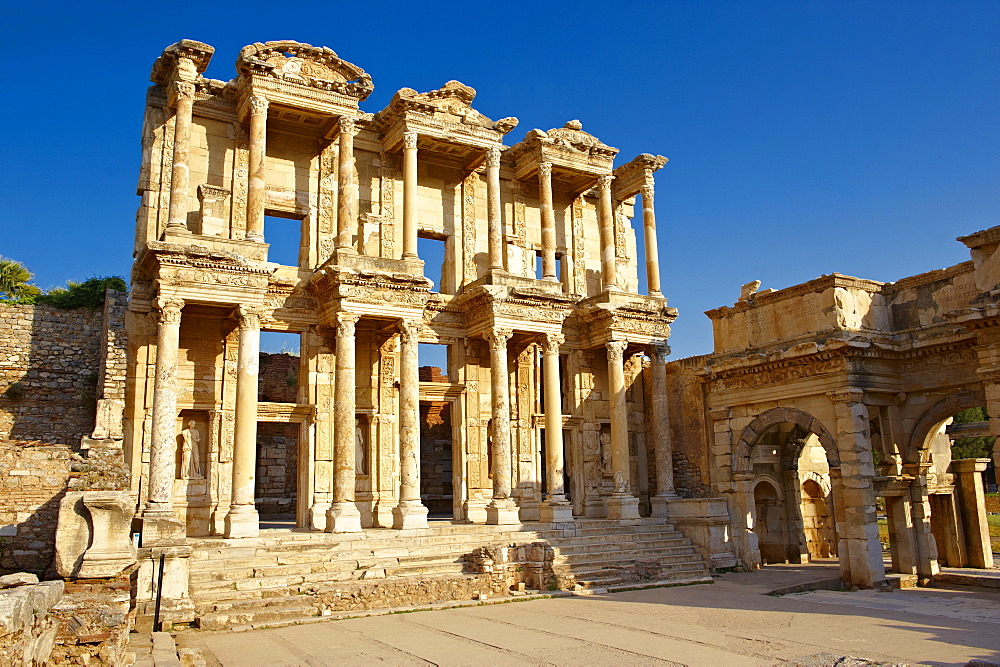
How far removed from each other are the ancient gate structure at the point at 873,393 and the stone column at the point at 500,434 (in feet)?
16.5

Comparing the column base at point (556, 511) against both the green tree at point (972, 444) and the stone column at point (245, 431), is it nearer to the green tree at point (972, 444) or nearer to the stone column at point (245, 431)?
the stone column at point (245, 431)

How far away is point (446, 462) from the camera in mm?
28422

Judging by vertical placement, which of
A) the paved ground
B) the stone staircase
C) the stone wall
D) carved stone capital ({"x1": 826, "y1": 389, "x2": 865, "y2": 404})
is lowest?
the paved ground

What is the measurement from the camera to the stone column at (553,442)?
64.4 ft

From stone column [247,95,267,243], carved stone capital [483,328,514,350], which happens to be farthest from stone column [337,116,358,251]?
carved stone capital [483,328,514,350]

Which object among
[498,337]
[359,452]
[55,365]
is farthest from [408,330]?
[55,365]

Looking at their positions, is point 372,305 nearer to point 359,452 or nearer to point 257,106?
point 359,452

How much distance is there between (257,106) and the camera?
61.2 ft

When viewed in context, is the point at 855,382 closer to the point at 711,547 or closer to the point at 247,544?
the point at 711,547

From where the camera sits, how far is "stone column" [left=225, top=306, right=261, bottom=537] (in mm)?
16047

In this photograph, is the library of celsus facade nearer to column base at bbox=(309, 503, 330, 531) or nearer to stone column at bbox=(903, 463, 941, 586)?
column base at bbox=(309, 503, 330, 531)

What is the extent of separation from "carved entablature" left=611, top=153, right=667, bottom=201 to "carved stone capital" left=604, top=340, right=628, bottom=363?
5.27 m

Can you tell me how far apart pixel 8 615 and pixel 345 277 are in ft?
41.1

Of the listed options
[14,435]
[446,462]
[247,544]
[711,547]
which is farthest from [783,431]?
[14,435]
